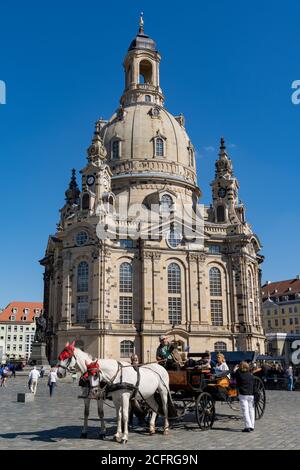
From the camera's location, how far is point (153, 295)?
5800 centimetres

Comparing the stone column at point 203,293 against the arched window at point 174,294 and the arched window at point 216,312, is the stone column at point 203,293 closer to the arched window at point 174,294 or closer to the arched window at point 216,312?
the arched window at point 216,312

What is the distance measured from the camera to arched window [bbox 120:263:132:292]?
5850cm

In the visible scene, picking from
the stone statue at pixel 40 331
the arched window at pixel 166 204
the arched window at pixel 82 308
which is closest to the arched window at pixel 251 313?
the arched window at pixel 166 204

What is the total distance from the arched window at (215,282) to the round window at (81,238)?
52.4 feet

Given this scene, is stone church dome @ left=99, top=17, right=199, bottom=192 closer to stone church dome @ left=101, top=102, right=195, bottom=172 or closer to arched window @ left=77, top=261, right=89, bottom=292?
stone church dome @ left=101, top=102, right=195, bottom=172

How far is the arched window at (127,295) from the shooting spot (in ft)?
189

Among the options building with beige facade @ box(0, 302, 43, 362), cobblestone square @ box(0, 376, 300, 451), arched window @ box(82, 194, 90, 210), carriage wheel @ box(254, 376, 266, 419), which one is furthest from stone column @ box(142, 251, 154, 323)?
building with beige facade @ box(0, 302, 43, 362)

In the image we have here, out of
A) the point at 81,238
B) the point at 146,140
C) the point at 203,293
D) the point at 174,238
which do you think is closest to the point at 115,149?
the point at 146,140

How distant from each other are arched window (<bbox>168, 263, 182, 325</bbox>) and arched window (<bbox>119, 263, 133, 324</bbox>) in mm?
4720

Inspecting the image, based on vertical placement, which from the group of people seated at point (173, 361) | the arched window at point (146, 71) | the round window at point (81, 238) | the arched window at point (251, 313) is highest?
the arched window at point (146, 71)

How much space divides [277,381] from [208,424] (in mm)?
25363

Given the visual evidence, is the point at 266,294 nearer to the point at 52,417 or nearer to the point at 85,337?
the point at 85,337

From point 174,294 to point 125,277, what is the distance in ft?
20.2
